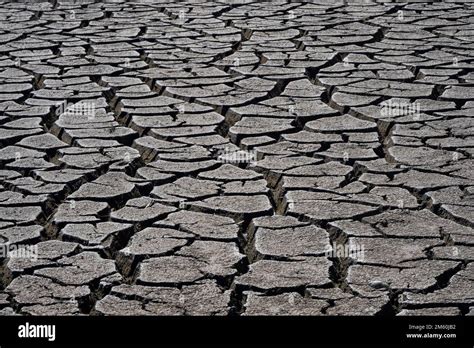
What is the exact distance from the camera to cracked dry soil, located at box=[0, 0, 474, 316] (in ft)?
10.9

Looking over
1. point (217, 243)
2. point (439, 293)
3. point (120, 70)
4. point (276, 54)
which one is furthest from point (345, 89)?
point (439, 293)

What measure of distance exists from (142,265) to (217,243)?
0.32m

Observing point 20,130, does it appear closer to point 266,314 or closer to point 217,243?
point 217,243

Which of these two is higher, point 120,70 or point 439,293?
point 439,293

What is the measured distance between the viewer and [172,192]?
13.9 feet

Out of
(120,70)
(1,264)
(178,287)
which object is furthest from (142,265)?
(120,70)

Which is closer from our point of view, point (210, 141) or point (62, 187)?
point (62, 187)

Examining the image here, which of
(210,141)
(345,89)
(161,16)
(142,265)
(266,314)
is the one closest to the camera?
(266,314)

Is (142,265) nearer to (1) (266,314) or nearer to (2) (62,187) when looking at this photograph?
(1) (266,314)

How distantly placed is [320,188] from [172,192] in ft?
2.06

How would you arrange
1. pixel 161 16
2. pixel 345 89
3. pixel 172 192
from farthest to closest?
pixel 161 16
pixel 345 89
pixel 172 192

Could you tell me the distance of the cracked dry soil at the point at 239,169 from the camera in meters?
3.34

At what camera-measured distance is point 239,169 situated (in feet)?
14.8

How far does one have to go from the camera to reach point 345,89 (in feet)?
18.9
